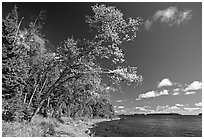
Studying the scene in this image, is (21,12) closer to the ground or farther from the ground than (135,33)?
farther from the ground

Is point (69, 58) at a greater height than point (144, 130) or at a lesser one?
greater

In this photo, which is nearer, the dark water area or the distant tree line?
the distant tree line

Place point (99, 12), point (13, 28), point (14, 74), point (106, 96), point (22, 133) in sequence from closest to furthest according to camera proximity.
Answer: point (22, 133) → point (99, 12) → point (106, 96) → point (14, 74) → point (13, 28)

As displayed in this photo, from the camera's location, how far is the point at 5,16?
23.6m

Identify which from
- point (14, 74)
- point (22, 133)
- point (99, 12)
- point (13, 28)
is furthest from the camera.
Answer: point (13, 28)

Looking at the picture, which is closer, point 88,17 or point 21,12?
point 88,17

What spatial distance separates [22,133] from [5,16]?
45.3 ft

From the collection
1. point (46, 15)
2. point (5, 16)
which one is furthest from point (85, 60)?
point (5, 16)

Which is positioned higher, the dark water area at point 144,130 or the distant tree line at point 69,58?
the distant tree line at point 69,58

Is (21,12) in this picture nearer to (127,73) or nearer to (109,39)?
(109,39)

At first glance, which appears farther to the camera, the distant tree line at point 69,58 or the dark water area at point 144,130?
the dark water area at point 144,130

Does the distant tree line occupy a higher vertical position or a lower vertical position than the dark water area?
higher

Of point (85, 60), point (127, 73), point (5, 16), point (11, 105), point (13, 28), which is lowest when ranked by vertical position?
point (11, 105)

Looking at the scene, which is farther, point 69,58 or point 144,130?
point 144,130
